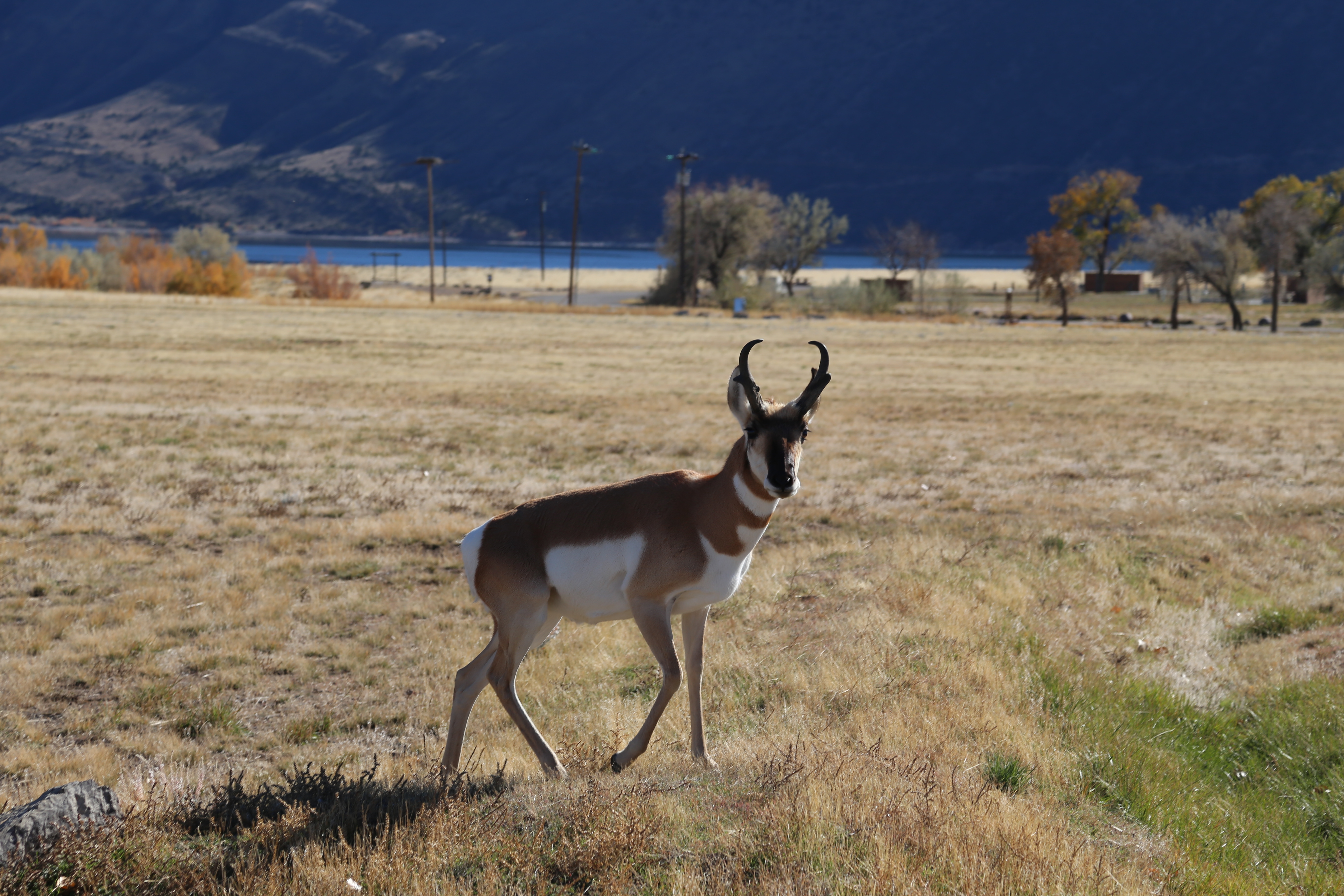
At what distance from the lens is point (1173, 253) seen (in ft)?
230

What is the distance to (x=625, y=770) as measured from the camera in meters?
6.05

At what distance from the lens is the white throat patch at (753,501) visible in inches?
224

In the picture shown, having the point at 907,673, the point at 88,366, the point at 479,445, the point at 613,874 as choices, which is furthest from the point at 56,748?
the point at 88,366

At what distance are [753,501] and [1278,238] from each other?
77.3 meters

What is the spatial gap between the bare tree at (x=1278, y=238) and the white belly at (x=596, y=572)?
66.4 metres

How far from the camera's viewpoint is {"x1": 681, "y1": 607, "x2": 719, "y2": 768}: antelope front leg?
6.21m

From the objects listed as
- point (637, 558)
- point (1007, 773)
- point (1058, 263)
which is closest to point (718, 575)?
point (637, 558)

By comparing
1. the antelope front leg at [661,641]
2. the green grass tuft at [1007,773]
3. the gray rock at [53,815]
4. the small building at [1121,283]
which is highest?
the small building at [1121,283]

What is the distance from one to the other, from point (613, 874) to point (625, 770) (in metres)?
1.47

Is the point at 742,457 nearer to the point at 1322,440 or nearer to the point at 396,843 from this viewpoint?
the point at 396,843

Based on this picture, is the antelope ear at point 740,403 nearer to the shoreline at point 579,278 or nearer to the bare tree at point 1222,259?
the bare tree at point 1222,259

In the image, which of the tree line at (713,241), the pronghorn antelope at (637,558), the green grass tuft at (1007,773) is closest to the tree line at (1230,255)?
the tree line at (713,241)

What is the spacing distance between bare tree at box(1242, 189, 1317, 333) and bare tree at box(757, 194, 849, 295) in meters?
39.7

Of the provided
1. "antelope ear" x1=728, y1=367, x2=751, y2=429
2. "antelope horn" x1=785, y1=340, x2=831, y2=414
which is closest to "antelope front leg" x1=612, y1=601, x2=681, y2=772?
"antelope ear" x1=728, y1=367, x2=751, y2=429
